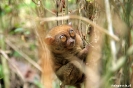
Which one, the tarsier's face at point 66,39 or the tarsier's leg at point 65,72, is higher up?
the tarsier's face at point 66,39

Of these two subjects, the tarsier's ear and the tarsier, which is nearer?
the tarsier

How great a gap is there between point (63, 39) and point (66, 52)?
0.20 metres

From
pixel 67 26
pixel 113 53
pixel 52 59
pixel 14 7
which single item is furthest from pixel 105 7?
pixel 14 7

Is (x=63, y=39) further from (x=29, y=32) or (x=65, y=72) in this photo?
(x=29, y=32)

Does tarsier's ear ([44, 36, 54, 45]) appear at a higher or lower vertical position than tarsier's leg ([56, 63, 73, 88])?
higher

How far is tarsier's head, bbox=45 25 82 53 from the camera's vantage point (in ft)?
14.6

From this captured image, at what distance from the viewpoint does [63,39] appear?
4.52m

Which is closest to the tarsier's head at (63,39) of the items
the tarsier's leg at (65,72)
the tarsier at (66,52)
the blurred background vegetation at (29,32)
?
the tarsier at (66,52)

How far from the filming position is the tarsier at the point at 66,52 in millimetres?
4387

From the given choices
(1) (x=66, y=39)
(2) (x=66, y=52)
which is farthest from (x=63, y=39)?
(2) (x=66, y=52)

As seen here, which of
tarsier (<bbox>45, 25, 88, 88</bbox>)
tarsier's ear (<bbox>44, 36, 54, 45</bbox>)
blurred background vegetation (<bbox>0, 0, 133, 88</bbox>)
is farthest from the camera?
tarsier's ear (<bbox>44, 36, 54, 45</bbox>)

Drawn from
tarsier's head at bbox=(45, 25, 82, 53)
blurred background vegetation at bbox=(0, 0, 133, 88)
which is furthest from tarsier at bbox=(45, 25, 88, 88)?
blurred background vegetation at bbox=(0, 0, 133, 88)

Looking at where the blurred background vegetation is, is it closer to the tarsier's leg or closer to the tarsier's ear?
the tarsier's ear

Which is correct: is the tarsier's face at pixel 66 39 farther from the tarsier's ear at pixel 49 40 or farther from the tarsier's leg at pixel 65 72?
the tarsier's leg at pixel 65 72
